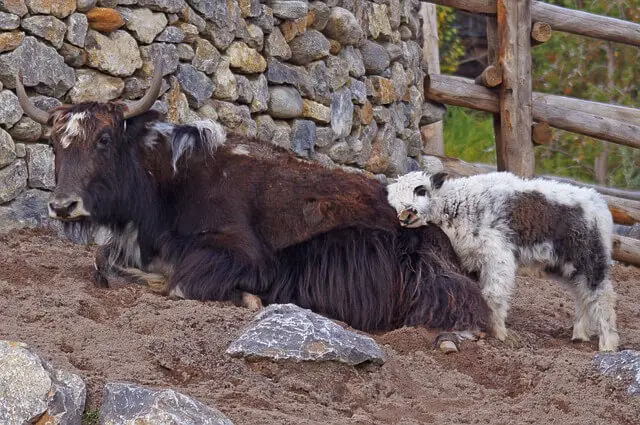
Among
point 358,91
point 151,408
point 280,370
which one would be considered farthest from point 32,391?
point 358,91

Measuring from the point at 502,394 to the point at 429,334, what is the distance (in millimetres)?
947

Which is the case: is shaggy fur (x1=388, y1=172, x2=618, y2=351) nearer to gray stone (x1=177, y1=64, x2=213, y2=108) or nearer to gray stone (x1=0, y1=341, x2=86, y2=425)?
gray stone (x1=177, y1=64, x2=213, y2=108)

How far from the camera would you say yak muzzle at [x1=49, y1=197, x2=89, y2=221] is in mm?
5984

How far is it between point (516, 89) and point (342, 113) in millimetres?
1827

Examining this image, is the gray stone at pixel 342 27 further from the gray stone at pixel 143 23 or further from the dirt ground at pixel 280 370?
the dirt ground at pixel 280 370

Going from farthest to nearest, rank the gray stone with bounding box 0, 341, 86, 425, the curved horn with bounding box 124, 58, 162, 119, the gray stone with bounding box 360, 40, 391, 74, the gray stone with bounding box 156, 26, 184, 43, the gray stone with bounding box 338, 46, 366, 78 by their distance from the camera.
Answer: the gray stone with bounding box 360, 40, 391, 74, the gray stone with bounding box 338, 46, 366, 78, the gray stone with bounding box 156, 26, 184, 43, the curved horn with bounding box 124, 58, 162, 119, the gray stone with bounding box 0, 341, 86, 425

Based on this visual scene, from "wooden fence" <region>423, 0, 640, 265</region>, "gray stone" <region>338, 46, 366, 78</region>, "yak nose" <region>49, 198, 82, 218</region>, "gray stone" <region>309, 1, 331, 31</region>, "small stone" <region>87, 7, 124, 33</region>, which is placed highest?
"small stone" <region>87, 7, 124, 33</region>

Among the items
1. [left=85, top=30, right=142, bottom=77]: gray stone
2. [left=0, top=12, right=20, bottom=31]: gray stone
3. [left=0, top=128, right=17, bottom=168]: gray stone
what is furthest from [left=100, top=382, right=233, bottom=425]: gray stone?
[left=85, top=30, right=142, bottom=77]: gray stone

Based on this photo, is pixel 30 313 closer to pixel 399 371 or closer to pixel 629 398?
pixel 399 371

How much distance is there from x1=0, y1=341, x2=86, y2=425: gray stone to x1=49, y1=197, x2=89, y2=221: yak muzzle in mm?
1748

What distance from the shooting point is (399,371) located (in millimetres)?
5180

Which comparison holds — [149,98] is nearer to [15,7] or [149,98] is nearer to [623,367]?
[15,7]

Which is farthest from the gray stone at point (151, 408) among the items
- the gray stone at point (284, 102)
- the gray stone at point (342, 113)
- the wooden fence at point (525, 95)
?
the wooden fence at point (525, 95)

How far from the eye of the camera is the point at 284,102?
8406 mm
